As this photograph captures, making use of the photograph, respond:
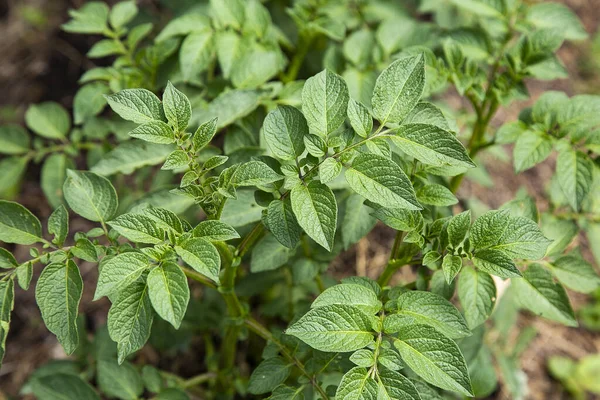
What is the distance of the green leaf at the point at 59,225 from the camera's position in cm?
145

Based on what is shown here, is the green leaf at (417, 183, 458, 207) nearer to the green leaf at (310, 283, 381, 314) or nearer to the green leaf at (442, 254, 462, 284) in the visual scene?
the green leaf at (442, 254, 462, 284)

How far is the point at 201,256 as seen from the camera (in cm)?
128

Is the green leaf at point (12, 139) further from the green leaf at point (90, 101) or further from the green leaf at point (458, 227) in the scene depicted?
the green leaf at point (458, 227)

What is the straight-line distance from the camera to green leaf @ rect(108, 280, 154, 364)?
4.28 ft

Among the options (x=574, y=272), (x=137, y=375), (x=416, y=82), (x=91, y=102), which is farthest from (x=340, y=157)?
(x=91, y=102)

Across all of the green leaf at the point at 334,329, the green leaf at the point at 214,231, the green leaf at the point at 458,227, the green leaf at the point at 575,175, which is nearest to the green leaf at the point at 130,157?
the green leaf at the point at 214,231

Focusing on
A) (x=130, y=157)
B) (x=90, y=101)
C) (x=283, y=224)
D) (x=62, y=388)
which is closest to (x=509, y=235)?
(x=283, y=224)

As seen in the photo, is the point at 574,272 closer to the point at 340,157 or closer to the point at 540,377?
the point at 340,157

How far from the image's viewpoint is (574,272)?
1.69 metres

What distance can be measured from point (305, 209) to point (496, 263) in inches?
18.6


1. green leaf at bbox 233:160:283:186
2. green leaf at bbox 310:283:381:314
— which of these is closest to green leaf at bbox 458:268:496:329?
green leaf at bbox 310:283:381:314

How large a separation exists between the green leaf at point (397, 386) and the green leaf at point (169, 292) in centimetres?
46

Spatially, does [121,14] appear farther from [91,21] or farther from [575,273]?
[575,273]

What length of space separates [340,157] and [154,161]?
2.49 ft
